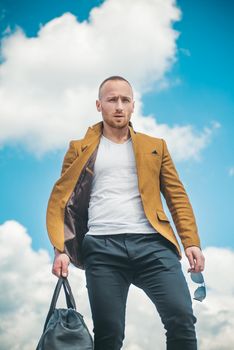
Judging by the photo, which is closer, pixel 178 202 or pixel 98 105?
pixel 178 202

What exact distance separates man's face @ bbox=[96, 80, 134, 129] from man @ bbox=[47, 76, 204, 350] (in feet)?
0.03

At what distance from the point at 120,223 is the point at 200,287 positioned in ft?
3.21

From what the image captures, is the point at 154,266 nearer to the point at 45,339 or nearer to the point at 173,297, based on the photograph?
the point at 173,297

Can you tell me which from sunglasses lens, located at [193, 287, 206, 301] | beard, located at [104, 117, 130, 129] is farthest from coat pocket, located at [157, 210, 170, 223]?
beard, located at [104, 117, 130, 129]

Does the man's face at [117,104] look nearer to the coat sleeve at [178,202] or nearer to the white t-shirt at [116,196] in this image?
the white t-shirt at [116,196]

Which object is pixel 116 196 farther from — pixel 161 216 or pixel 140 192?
pixel 161 216

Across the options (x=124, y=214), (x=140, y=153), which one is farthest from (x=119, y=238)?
(x=140, y=153)

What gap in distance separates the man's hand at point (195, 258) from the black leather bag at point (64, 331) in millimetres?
1124

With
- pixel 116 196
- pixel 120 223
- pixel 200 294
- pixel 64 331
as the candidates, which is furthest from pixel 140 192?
pixel 64 331

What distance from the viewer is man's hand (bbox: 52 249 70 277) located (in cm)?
444

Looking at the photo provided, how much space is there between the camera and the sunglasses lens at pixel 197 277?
457cm

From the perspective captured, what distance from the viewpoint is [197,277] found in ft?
15.0

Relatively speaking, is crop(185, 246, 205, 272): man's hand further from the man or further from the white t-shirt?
the white t-shirt

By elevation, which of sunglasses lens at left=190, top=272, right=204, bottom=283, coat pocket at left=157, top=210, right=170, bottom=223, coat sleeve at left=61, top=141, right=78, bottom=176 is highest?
coat sleeve at left=61, top=141, right=78, bottom=176
